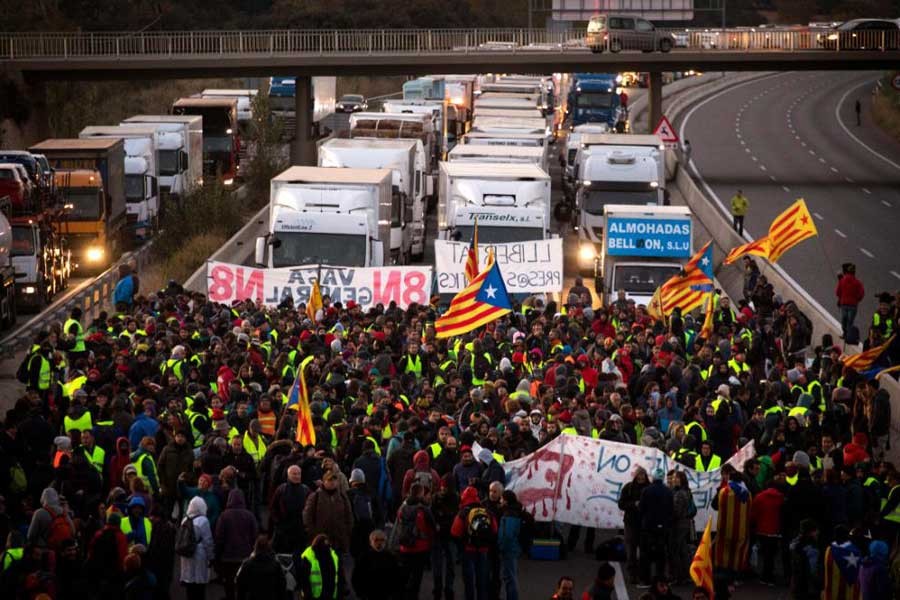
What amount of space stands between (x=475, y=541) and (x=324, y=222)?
18092 millimetres

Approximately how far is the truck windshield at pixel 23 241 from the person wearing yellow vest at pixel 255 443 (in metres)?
19.1

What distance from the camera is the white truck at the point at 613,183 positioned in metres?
42.8

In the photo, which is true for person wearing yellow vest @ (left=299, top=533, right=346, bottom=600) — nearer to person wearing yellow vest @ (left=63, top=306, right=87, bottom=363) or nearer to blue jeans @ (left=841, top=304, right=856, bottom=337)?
person wearing yellow vest @ (left=63, top=306, right=87, bottom=363)

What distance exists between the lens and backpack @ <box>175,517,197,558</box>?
16.4 meters

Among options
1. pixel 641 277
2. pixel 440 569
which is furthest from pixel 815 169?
pixel 440 569

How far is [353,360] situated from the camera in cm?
2345

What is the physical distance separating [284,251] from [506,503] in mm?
17638

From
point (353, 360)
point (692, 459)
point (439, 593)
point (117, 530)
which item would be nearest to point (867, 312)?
point (353, 360)

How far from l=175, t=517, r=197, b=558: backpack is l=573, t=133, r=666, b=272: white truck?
87.9 feet

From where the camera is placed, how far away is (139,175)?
4891cm

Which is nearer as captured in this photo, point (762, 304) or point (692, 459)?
point (692, 459)

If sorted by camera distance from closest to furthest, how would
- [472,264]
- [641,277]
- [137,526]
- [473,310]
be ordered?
[137,526] < [473,310] < [472,264] < [641,277]

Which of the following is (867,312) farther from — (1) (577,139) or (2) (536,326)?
(1) (577,139)

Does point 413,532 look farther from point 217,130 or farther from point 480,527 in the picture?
point 217,130
